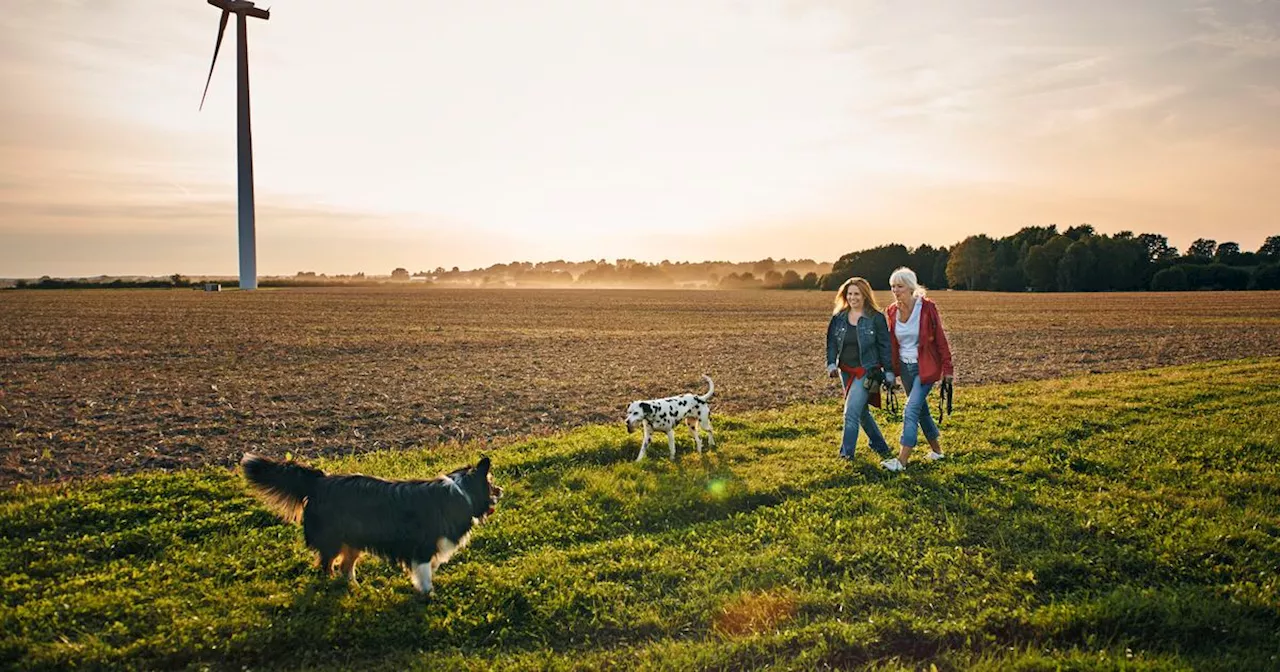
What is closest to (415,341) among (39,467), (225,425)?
(225,425)

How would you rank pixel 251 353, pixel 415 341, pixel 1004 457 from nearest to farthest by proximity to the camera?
pixel 1004 457, pixel 251 353, pixel 415 341

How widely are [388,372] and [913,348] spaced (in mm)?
19744

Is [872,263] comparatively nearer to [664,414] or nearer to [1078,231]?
[1078,231]

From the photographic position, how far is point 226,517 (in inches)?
356

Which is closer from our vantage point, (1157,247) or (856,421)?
(856,421)

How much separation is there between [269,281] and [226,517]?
178 metres

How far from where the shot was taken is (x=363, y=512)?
689cm

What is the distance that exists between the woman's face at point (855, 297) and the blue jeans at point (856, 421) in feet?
3.53

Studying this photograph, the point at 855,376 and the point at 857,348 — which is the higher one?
the point at 857,348

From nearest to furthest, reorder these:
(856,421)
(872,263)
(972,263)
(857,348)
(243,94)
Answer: (857,348)
(856,421)
(243,94)
(972,263)
(872,263)

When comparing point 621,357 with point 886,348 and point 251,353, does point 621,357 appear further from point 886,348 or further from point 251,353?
point 886,348

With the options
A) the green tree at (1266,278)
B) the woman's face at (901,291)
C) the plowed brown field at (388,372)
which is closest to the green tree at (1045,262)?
the green tree at (1266,278)

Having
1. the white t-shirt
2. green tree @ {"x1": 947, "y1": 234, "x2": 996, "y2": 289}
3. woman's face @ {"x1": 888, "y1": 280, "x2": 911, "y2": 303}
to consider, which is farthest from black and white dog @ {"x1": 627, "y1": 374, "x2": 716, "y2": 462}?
green tree @ {"x1": 947, "y1": 234, "x2": 996, "y2": 289}

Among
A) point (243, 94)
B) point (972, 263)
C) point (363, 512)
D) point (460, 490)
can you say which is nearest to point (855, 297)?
point (460, 490)
